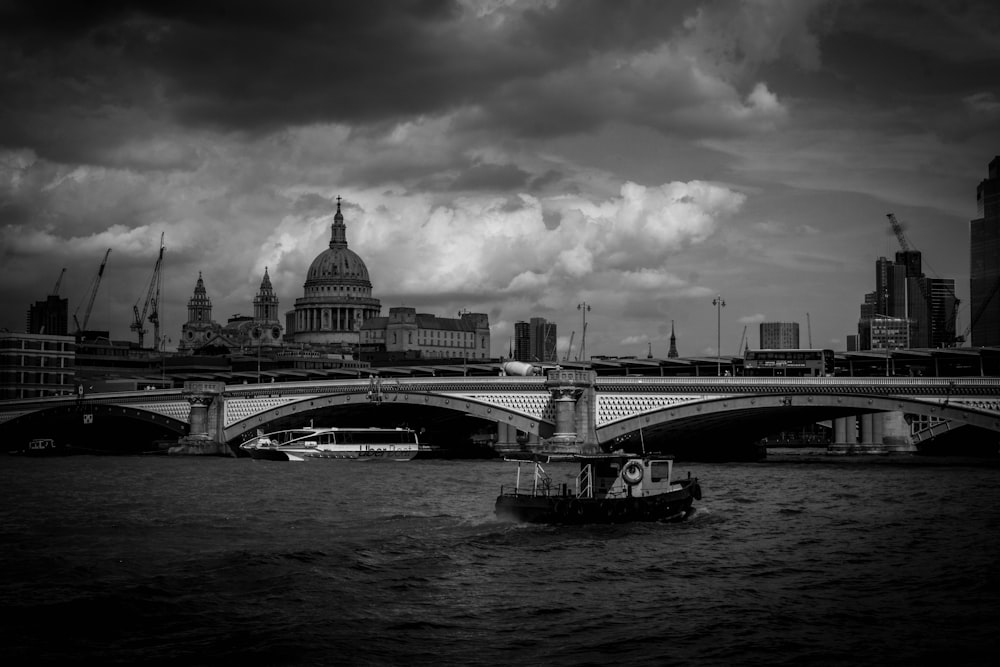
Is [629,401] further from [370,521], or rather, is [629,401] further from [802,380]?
[370,521]

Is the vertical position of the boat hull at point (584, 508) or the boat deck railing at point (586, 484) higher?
the boat deck railing at point (586, 484)

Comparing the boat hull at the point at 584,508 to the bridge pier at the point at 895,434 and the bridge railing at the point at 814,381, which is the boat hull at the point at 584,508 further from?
the bridge pier at the point at 895,434

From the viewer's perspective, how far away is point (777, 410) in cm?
9450

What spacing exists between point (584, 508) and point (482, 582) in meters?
14.2

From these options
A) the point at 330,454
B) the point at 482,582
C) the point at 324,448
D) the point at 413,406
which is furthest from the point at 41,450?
the point at 482,582

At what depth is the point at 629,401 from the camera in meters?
100

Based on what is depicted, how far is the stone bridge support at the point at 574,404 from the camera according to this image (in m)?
99.9

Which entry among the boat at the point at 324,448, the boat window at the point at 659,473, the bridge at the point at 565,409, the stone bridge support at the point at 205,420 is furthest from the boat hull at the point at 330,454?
the boat window at the point at 659,473

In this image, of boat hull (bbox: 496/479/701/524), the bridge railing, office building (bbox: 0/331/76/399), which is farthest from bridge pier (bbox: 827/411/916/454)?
office building (bbox: 0/331/76/399)

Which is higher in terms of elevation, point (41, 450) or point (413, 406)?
point (413, 406)

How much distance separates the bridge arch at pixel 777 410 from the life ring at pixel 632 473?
36.9 meters

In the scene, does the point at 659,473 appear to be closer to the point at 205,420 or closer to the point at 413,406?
the point at 413,406

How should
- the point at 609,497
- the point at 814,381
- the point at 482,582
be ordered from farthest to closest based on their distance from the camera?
the point at 814,381 → the point at 609,497 → the point at 482,582

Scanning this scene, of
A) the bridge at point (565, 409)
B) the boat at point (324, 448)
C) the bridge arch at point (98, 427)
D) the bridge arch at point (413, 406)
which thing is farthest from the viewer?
the bridge arch at point (98, 427)
